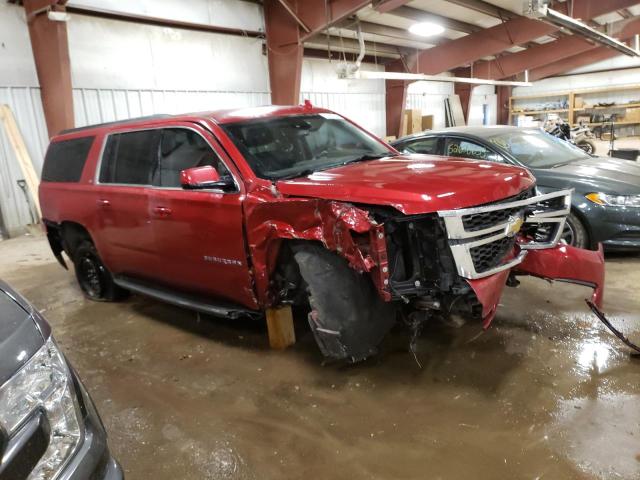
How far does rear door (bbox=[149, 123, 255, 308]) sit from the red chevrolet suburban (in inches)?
0.4

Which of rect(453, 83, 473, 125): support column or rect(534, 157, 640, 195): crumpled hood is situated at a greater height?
rect(453, 83, 473, 125): support column

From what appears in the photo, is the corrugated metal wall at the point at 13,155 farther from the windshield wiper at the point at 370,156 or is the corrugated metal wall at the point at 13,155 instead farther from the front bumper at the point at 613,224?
the front bumper at the point at 613,224

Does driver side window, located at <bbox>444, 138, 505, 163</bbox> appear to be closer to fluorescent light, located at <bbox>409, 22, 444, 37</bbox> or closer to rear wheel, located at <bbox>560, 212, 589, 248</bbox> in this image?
rear wheel, located at <bbox>560, 212, 589, 248</bbox>

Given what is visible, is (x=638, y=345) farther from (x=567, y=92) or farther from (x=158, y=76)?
(x=567, y=92)

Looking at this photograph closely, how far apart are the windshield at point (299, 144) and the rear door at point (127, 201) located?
2.73ft

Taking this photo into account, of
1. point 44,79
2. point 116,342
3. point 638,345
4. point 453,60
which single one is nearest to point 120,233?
point 116,342

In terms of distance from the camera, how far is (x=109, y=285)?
4492 millimetres

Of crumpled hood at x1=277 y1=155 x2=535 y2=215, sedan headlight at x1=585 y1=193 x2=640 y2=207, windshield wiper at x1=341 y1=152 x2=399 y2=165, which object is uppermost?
windshield wiper at x1=341 y1=152 x2=399 y2=165

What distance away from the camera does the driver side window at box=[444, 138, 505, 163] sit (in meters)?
4.93

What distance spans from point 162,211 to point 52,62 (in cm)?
574

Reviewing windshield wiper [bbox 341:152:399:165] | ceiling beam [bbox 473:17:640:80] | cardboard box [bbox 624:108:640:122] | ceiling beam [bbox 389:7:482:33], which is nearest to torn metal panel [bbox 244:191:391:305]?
windshield wiper [bbox 341:152:399:165]

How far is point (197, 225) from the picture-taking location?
3154 mm

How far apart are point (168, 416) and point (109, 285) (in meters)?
2.24

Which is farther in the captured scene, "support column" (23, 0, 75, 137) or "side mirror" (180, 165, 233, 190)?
"support column" (23, 0, 75, 137)
